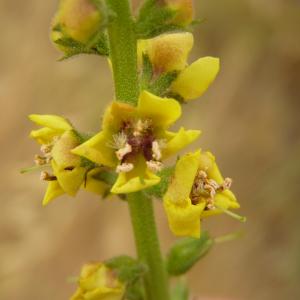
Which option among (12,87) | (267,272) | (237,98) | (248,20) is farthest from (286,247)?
(12,87)

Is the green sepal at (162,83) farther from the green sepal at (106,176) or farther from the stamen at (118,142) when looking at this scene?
the green sepal at (106,176)

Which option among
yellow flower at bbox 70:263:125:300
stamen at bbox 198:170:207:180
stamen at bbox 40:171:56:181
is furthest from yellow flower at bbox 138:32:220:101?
yellow flower at bbox 70:263:125:300

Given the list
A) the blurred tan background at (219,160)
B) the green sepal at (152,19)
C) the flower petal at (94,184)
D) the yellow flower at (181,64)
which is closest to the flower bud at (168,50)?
the yellow flower at (181,64)

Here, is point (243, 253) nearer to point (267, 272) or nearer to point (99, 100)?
point (267, 272)

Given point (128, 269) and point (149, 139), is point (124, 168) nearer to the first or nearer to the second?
point (149, 139)

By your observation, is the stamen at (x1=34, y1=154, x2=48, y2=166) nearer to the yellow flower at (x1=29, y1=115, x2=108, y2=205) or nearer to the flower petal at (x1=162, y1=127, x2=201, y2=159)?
the yellow flower at (x1=29, y1=115, x2=108, y2=205)

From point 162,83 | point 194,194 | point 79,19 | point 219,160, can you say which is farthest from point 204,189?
point 219,160
